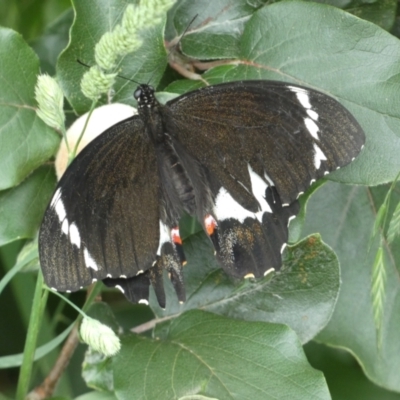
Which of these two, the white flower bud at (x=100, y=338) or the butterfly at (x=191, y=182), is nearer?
the white flower bud at (x=100, y=338)

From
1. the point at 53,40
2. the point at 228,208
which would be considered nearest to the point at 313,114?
the point at 228,208

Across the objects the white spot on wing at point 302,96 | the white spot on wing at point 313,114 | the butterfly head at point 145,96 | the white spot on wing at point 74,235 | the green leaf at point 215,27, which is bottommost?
the white spot on wing at point 74,235

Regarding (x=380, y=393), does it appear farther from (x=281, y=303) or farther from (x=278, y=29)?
(x=278, y=29)

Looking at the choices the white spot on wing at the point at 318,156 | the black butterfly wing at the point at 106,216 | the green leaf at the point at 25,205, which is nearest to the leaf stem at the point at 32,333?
the black butterfly wing at the point at 106,216

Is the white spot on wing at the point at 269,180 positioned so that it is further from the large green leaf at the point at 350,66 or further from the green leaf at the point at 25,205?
the green leaf at the point at 25,205

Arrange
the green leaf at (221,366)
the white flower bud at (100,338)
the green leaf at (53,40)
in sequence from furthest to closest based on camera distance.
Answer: the green leaf at (53,40)
the green leaf at (221,366)
the white flower bud at (100,338)

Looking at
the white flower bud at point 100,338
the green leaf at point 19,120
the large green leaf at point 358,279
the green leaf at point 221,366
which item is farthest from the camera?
the large green leaf at point 358,279

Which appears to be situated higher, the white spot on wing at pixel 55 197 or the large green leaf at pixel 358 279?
the white spot on wing at pixel 55 197

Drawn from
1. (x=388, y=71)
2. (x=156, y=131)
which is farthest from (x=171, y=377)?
(x=388, y=71)

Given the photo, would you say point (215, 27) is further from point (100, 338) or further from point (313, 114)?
point (100, 338)
